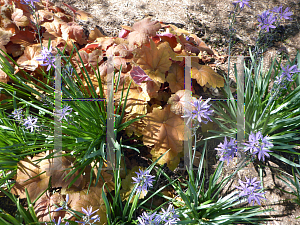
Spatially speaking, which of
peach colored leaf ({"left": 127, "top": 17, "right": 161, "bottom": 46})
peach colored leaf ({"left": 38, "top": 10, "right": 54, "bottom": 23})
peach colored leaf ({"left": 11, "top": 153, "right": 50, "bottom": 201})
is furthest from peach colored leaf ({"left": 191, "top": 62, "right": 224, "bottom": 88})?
peach colored leaf ({"left": 38, "top": 10, "right": 54, "bottom": 23})

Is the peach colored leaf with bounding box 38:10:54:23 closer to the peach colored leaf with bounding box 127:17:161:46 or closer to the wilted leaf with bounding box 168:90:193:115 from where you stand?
the peach colored leaf with bounding box 127:17:161:46

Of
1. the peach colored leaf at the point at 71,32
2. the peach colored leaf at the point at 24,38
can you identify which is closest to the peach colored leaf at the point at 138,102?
the peach colored leaf at the point at 71,32

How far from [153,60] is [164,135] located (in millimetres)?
699

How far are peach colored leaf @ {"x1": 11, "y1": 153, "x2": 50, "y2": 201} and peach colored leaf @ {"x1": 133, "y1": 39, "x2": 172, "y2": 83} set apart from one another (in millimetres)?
1211

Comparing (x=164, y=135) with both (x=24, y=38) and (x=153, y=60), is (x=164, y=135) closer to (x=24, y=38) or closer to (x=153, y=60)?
→ (x=153, y=60)

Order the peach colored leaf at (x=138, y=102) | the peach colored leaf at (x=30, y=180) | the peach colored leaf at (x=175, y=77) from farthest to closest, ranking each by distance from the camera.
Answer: the peach colored leaf at (x=175, y=77)
the peach colored leaf at (x=138, y=102)
the peach colored leaf at (x=30, y=180)

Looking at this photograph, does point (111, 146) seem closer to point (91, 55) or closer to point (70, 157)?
point (70, 157)

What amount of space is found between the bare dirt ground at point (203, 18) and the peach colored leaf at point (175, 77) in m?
0.71

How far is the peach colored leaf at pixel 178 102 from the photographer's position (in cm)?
195

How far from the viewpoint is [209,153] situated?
2.29 meters

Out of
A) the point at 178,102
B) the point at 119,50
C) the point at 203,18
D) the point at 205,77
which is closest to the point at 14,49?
the point at 119,50

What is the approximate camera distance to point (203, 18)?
3061 millimetres

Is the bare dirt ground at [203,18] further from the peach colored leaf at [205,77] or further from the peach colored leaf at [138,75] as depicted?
the peach colored leaf at [138,75]

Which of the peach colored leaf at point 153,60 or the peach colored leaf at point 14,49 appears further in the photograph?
the peach colored leaf at point 14,49
